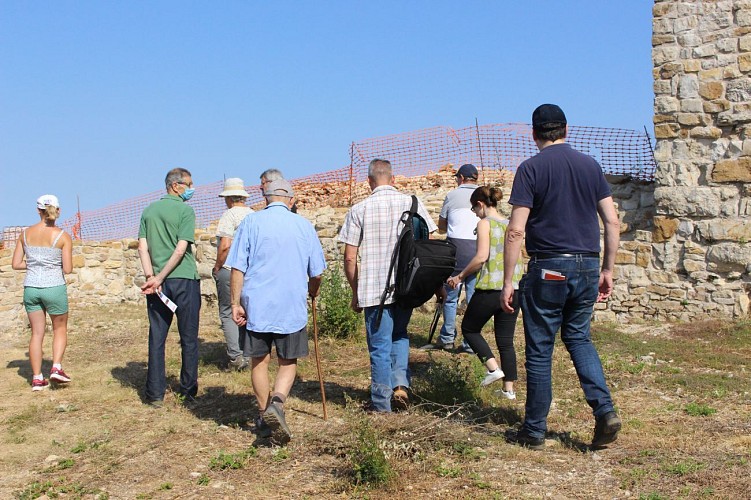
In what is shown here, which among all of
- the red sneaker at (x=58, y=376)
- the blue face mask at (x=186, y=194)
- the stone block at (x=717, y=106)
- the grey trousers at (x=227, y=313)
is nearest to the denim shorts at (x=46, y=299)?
the red sneaker at (x=58, y=376)

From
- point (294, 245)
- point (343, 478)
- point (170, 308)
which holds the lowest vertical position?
point (343, 478)

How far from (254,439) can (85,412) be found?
1.88 metres

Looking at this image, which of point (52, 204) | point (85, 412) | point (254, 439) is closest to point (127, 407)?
point (85, 412)

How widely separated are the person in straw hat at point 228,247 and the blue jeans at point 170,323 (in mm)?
778

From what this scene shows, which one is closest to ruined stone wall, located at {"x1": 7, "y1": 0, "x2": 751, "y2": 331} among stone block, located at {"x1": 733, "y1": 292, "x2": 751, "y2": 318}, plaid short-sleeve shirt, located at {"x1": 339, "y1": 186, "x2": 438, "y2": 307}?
stone block, located at {"x1": 733, "y1": 292, "x2": 751, "y2": 318}

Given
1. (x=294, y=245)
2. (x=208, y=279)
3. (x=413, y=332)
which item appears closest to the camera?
(x=294, y=245)

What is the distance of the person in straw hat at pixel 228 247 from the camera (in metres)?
6.86

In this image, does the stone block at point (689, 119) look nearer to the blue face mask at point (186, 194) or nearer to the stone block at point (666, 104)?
the stone block at point (666, 104)

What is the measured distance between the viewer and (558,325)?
14.8 feet

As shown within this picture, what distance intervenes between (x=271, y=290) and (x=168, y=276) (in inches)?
56.9

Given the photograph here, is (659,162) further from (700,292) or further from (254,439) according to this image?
(254,439)

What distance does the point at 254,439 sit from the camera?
5070 mm

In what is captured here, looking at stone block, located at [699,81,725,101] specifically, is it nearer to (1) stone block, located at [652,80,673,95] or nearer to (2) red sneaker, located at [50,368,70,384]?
(1) stone block, located at [652,80,673,95]

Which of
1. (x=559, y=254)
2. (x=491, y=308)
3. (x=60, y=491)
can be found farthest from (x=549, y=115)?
(x=60, y=491)
